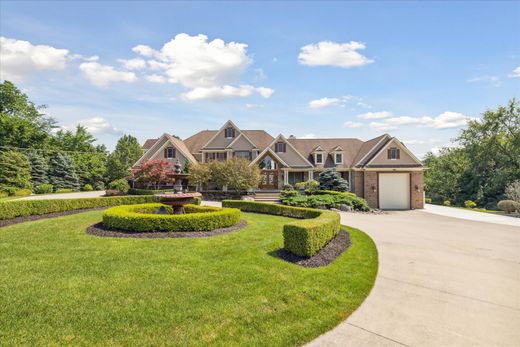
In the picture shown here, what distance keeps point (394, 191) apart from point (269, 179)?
12935mm

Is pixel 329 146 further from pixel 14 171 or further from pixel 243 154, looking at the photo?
pixel 14 171

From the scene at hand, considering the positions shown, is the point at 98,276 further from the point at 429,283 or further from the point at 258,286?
the point at 429,283

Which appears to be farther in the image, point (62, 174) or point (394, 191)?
point (62, 174)

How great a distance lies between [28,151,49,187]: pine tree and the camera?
124 ft

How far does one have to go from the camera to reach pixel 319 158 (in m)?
33.4

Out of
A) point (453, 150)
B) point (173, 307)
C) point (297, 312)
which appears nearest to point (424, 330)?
point (297, 312)

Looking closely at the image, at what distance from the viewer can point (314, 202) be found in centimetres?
2131

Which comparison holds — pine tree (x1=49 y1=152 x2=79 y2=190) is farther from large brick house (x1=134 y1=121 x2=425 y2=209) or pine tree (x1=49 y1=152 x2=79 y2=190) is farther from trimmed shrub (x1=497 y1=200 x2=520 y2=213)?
trimmed shrub (x1=497 y1=200 x2=520 y2=213)

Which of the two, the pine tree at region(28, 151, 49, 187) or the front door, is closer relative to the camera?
the front door

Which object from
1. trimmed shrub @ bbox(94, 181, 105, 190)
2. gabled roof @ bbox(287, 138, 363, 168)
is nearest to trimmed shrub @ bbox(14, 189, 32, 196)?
trimmed shrub @ bbox(94, 181, 105, 190)

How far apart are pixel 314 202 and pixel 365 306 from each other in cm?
1578

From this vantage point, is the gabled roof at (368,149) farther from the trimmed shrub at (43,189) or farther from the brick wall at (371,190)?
the trimmed shrub at (43,189)

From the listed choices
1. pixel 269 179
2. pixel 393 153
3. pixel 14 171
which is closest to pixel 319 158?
pixel 269 179

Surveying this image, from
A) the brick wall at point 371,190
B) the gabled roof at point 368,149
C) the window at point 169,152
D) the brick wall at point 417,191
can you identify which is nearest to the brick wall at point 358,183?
the gabled roof at point 368,149
